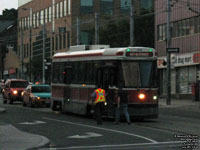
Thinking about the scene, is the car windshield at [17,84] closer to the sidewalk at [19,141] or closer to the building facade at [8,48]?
the sidewalk at [19,141]

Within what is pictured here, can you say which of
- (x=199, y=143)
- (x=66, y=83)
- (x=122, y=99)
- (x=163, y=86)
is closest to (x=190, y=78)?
(x=163, y=86)

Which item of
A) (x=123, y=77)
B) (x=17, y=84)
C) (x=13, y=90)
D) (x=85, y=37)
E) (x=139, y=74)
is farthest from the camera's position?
(x=85, y=37)

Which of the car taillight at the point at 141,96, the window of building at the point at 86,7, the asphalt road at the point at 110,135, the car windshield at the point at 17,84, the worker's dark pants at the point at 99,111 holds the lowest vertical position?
the asphalt road at the point at 110,135

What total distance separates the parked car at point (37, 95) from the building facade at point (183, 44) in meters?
12.6

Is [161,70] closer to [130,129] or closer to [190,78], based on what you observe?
[190,78]

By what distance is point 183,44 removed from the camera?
165 feet

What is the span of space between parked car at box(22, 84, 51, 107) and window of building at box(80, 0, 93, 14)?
39.1m

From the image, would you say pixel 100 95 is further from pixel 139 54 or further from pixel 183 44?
pixel 183 44

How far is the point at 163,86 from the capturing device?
2133 inches

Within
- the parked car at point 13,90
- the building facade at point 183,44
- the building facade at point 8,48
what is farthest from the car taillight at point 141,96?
the building facade at point 8,48

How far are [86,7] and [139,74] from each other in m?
54.6

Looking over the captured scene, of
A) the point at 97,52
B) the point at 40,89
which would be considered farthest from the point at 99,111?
the point at 40,89

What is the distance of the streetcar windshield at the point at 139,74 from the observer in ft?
78.7

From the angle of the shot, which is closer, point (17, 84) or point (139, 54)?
point (139, 54)
